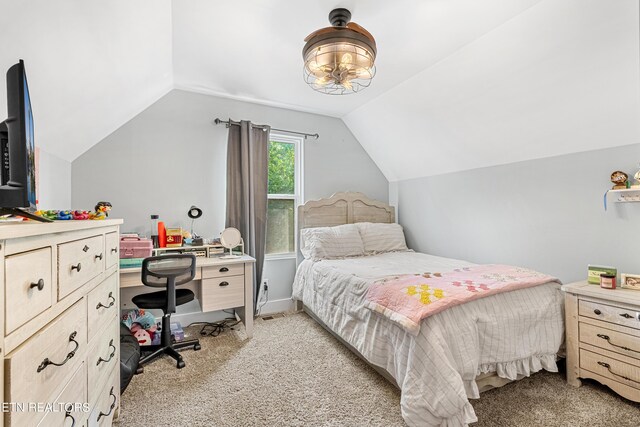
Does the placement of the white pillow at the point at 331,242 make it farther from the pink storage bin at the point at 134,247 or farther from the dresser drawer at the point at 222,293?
the pink storage bin at the point at 134,247

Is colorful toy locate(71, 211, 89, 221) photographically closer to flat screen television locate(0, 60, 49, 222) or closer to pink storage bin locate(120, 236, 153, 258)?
flat screen television locate(0, 60, 49, 222)

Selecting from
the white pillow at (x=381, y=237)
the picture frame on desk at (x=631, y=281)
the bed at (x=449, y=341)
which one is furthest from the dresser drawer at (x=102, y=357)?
the picture frame on desk at (x=631, y=281)

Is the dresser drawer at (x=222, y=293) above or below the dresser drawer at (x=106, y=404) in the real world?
above

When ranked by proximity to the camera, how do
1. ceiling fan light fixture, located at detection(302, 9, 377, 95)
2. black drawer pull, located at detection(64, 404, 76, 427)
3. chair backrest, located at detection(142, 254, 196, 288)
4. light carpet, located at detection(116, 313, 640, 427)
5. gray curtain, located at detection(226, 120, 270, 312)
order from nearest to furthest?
black drawer pull, located at detection(64, 404, 76, 427)
light carpet, located at detection(116, 313, 640, 427)
ceiling fan light fixture, located at detection(302, 9, 377, 95)
chair backrest, located at detection(142, 254, 196, 288)
gray curtain, located at detection(226, 120, 270, 312)

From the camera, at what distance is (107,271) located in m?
1.38

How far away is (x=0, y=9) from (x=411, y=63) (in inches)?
99.4

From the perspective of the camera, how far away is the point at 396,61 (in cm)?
252

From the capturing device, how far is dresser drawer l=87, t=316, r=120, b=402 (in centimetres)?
111

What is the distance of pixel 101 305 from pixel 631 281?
3097mm

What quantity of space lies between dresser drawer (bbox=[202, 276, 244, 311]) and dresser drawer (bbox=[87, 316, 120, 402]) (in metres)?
0.98

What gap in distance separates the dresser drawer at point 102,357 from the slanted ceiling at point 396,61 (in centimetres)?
104

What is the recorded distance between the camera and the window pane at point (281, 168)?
357 cm

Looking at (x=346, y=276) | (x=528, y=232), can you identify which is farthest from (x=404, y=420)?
(x=528, y=232)

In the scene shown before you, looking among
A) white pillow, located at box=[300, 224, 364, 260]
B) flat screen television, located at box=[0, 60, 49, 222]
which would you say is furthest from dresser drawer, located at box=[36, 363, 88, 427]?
white pillow, located at box=[300, 224, 364, 260]
